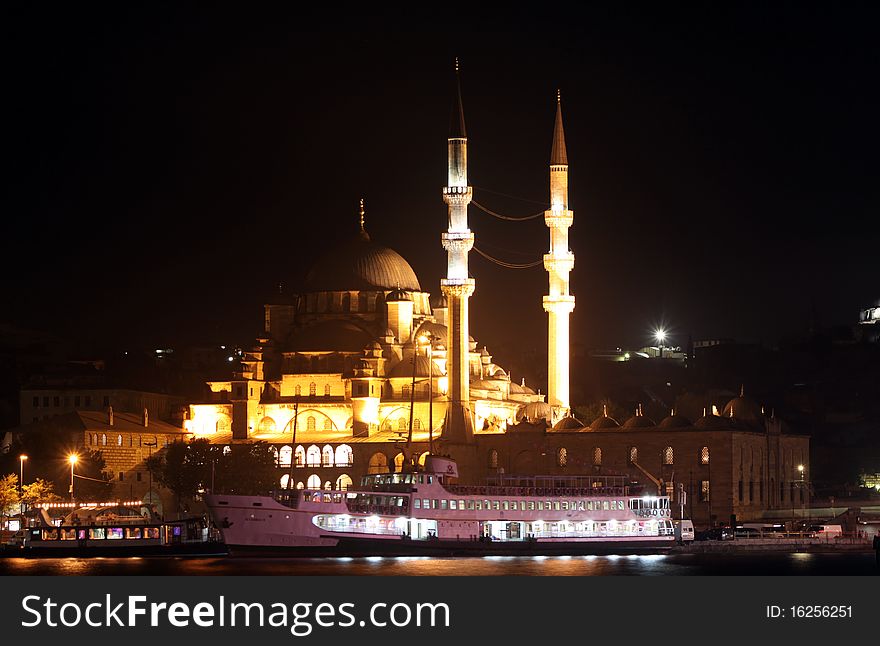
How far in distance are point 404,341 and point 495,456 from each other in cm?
1144

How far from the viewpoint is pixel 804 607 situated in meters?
51.4

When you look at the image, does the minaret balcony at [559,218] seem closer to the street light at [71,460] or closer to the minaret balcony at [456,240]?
the minaret balcony at [456,240]

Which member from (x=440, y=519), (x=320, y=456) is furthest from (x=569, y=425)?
(x=440, y=519)

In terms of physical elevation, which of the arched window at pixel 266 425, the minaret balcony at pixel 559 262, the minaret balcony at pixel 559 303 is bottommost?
the arched window at pixel 266 425

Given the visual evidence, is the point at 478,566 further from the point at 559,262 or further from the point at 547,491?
the point at 559,262

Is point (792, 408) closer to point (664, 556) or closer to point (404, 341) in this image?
point (404, 341)

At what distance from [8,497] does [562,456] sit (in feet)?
80.8

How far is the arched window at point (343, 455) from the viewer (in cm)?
10312

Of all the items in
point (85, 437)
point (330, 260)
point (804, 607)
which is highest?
point (330, 260)

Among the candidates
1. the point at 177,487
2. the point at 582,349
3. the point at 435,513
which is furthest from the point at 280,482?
the point at 582,349

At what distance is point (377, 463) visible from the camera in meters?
102

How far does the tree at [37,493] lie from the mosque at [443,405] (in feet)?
Result: 34.2

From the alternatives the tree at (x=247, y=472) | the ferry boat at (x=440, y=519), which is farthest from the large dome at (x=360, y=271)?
the ferry boat at (x=440, y=519)

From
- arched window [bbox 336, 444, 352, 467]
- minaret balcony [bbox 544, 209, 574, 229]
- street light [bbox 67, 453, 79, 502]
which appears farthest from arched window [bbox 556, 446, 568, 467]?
street light [bbox 67, 453, 79, 502]
